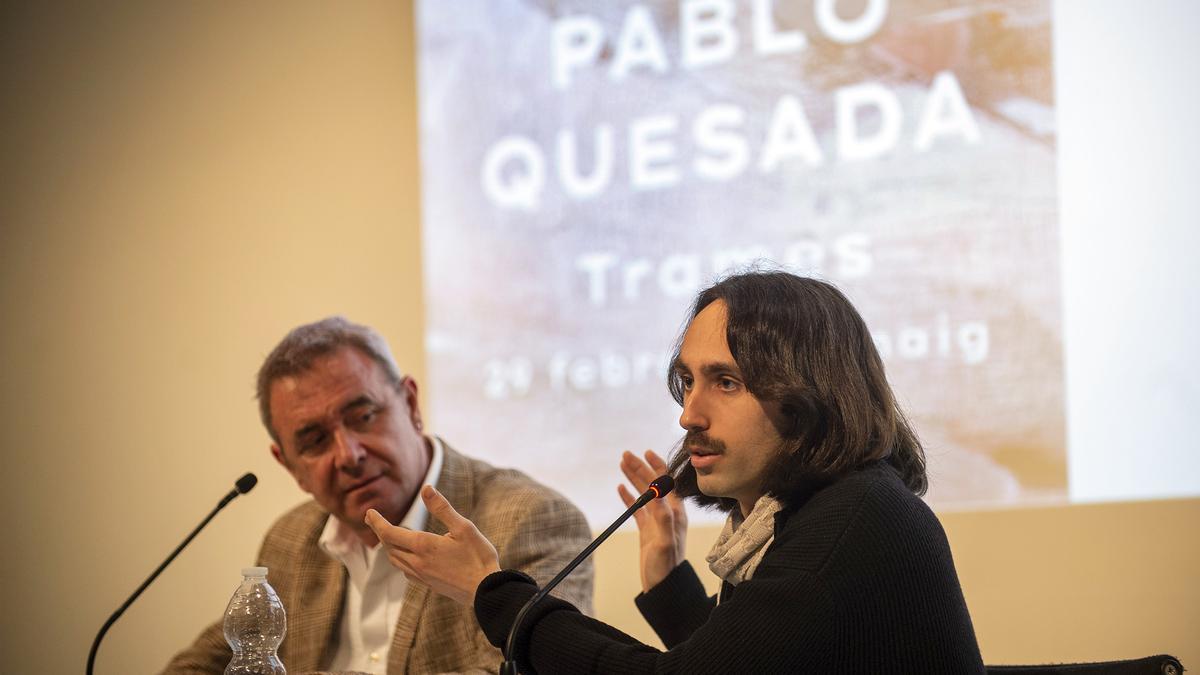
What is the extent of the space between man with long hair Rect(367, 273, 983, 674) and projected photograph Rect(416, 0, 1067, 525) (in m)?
1.26

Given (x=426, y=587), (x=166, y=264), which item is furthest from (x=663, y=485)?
(x=166, y=264)

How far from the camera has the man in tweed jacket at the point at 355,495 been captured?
A: 2.34 m

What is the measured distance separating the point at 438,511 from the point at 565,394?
1.68 m

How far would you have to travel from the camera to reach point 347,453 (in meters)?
2.39

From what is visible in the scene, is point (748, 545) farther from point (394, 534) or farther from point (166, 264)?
point (166, 264)

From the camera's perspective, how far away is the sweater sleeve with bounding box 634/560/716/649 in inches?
80.5

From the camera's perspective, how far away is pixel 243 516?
3.93m

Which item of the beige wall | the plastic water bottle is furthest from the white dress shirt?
the beige wall

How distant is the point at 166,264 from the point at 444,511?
107 inches

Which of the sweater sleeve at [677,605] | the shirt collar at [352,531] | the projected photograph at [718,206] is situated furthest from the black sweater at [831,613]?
the projected photograph at [718,206]

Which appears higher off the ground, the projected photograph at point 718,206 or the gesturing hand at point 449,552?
the projected photograph at point 718,206

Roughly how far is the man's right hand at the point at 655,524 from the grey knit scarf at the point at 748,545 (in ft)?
1.31

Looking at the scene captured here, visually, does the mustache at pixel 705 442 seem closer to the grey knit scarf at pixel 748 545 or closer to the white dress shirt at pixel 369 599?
the grey knit scarf at pixel 748 545

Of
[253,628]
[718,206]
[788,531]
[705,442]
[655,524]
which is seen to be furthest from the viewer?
[718,206]
